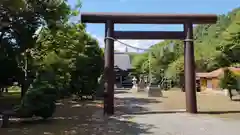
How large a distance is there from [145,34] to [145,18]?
2.24ft

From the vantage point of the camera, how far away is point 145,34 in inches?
452

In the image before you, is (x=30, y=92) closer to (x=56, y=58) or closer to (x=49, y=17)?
(x=49, y=17)

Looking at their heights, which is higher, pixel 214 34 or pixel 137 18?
pixel 214 34

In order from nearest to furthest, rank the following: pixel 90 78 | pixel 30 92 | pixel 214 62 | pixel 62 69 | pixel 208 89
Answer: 1. pixel 30 92
2. pixel 62 69
3. pixel 90 78
4. pixel 208 89
5. pixel 214 62

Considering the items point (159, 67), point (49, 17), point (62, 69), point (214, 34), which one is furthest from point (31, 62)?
point (214, 34)

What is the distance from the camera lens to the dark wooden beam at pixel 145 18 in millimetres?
11031

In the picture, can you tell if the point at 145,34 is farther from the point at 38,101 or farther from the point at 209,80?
the point at 209,80

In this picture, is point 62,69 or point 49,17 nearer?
point 49,17

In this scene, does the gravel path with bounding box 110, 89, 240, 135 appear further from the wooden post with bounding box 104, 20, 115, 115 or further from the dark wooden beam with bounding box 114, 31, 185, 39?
the dark wooden beam with bounding box 114, 31, 185, 39

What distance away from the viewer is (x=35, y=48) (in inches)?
493

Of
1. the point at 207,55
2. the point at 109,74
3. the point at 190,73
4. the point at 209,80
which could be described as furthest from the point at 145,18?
the point at 207,55

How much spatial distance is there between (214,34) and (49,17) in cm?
3610

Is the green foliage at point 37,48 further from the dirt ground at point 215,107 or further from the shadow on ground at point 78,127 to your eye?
the dirt ground at point 215,107

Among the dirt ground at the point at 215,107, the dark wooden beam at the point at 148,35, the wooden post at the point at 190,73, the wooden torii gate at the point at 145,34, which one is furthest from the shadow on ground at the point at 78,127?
the dirt ground at the point at 215,107
